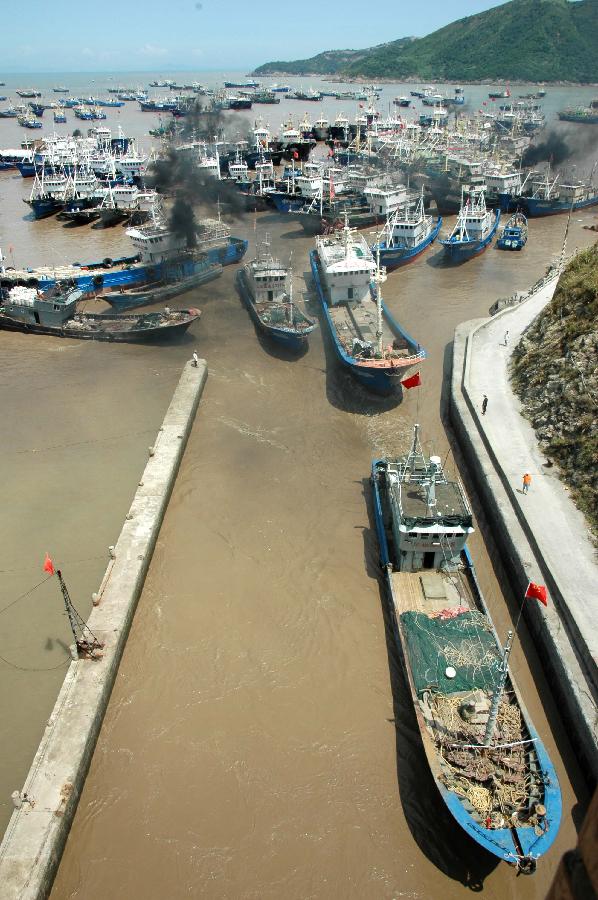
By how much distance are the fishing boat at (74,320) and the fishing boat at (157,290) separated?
1.83 m

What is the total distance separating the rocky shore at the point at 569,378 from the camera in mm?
19566

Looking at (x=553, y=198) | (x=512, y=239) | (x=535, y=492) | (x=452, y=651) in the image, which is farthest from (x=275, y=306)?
(x=553, y=198)

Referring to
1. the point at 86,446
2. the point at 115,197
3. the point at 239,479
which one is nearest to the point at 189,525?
the point at 239,479

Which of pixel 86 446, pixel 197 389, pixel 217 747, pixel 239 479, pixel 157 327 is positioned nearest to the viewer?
pixel 217 747

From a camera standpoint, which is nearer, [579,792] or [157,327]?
[579,792]

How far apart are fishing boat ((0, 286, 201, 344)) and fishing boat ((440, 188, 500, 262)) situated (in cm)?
2148

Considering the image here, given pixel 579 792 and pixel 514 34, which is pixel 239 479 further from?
pixel 514 34

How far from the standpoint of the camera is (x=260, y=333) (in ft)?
109

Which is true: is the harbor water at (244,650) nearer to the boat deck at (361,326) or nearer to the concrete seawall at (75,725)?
the concrete seawall at (75,725)

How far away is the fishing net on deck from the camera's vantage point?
13.5 meters

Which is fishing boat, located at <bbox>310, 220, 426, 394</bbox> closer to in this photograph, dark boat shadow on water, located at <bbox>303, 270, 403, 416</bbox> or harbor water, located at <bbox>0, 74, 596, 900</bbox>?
dark boat shadow on water, located at <bbox>303, 270, 403, 416</bbox>

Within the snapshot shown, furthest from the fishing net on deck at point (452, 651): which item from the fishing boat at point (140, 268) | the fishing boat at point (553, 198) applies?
the fishing boat at point (553, 198)

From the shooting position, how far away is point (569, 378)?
22.7 m

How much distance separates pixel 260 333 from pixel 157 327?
569cm
